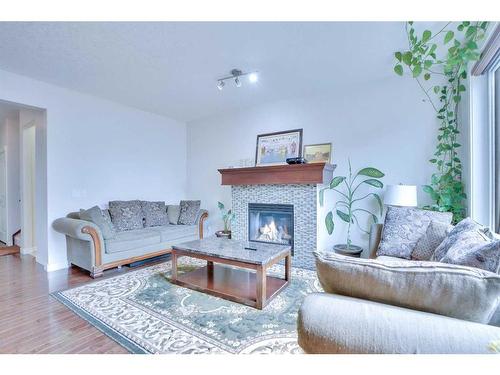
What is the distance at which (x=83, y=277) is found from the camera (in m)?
3.12

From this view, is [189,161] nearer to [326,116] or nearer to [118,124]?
[118,124]

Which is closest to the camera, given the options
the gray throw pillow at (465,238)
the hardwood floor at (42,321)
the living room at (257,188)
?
the living room at (257,188)

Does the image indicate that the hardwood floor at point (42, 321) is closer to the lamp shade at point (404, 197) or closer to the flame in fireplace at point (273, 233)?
the flame in fireplace at point (273, 233)

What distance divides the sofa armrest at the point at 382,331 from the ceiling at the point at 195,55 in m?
2.34

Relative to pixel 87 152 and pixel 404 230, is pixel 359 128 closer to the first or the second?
pixel 404 230

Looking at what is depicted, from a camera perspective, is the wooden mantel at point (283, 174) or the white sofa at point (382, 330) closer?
the white sofa at point (382, 330)

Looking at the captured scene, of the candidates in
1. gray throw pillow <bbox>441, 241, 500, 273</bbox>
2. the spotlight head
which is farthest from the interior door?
gray throw pillow <bbox>441, 241, 500, 273</bbox>

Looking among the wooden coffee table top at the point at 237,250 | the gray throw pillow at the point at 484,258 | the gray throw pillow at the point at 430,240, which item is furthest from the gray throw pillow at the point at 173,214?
the gray throw pillow at the point at 484,258

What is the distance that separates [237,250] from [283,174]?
4.78ft

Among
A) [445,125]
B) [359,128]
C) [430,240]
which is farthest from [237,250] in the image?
[445,125]

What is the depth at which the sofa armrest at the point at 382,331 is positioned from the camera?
694 mm

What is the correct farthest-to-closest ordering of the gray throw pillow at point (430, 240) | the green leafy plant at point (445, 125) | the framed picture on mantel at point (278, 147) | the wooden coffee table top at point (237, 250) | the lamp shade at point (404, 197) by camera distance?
the framed picture on mantel at point (278, 147), the lamp shade at point (404, 197), the green leafy plant at point (445, 125), the wooden coffee table top at point (237, 250), the gray throw pillow at point (430, 240)

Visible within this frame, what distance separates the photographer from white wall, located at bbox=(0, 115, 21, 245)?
4.90 meters

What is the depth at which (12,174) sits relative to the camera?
16.2ft
